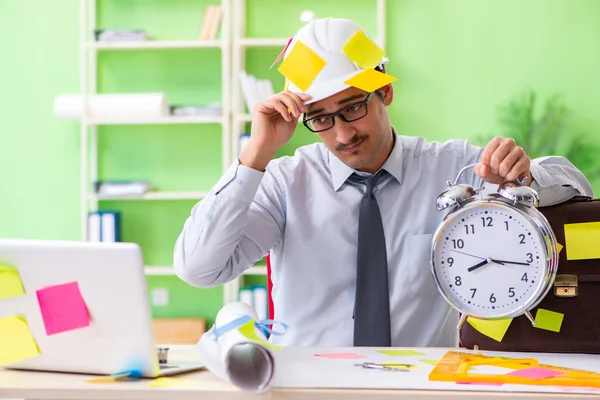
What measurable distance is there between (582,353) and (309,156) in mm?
872

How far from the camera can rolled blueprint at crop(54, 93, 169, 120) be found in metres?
4.48

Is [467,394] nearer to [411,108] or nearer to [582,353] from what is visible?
[582,353]

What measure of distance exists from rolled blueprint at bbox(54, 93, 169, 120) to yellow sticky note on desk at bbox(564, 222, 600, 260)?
311 cm

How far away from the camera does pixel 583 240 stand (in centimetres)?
168

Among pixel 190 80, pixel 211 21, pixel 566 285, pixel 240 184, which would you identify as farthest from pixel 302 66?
pixel 190 80

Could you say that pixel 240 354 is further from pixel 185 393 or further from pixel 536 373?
pixel 536 373

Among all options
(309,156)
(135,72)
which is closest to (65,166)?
(135,72)

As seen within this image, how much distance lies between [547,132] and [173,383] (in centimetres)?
338

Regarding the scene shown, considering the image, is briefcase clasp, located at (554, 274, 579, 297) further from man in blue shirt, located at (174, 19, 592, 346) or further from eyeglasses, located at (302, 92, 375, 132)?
eyeglasses, located at (302, 92, 375, 132)

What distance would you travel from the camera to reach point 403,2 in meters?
4.60

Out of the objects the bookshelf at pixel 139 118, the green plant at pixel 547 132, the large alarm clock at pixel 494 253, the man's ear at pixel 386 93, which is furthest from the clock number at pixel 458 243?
the bookshelf at pixel 139 118

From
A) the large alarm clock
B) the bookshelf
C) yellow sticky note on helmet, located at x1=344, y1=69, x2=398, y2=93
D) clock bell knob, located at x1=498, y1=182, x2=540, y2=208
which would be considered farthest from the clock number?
the bookshelf

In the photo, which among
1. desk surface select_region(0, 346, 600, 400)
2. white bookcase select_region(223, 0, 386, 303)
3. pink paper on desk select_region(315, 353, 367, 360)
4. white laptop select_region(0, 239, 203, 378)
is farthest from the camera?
white bookcase select_region(223, 0, 386, 303)

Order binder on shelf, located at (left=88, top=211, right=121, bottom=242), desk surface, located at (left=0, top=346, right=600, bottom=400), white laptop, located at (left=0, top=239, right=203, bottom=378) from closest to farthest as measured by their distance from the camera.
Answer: desk surface, located at (left=0, top=346, right=600, bottom=400), white laptop, located at (left=0, top=239, right=203, bottom=378), binder on shelf, located at (left=88, top=211, right=121, bottom=242)
